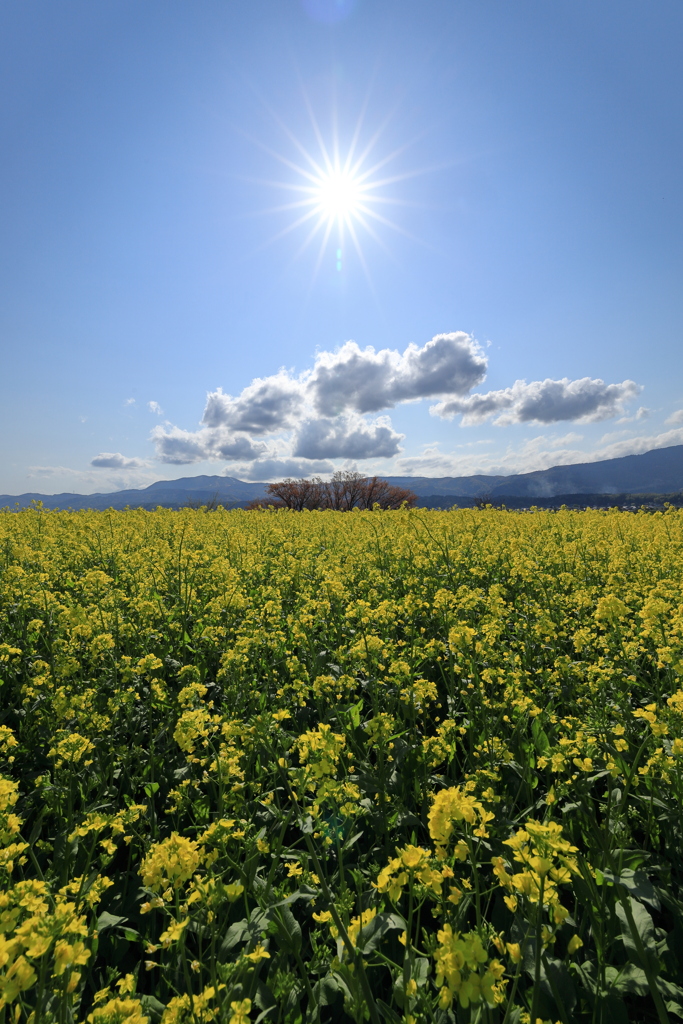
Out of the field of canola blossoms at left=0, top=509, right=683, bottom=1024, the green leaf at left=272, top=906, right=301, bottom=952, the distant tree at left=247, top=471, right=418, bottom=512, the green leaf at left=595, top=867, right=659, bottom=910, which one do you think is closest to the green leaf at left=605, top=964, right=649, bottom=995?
the field of canola blossoms at left=0, top=509, right=683, bottom=1024

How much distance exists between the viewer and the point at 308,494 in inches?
2793

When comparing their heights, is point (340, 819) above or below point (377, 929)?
above

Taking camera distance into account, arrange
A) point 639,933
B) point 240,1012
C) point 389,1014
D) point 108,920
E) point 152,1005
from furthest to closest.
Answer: point 108,920
point 639,933
point 152,1005
point 389,1014
point 240,1012

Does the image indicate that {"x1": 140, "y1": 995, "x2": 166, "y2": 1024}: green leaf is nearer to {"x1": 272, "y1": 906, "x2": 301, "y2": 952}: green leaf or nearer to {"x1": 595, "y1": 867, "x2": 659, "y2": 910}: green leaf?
{"x1": 272, "y1": 906, "x2": 301, "y2": 952}: green leaf

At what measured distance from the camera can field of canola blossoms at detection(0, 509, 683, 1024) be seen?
63.5 inches

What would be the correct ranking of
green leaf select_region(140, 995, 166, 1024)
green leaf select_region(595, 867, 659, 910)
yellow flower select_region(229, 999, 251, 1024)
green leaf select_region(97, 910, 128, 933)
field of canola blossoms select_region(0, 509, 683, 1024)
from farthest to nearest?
green leaf select_region(97, 910, 128, 933)
green leaf select_region(595, 867, 659, 910)
green leaf select_region(140, 995, 166, 1024)
field of canola blossoms select_region(0, 509, 683, 1024)
yellow flower select_region(229, 999, 251, 1024)

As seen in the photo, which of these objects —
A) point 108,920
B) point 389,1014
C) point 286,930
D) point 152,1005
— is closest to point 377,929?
point 389,1014

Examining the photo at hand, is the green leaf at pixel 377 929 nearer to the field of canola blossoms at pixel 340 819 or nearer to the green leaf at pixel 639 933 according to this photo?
the field of canola blossoms at pixel 340 819

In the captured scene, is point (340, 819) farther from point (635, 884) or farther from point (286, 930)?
→ point (635, 884)

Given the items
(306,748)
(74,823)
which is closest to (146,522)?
(74,823)

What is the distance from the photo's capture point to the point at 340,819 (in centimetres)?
237

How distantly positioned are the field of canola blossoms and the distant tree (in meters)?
63.3

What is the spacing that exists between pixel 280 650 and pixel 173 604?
2.63 metres

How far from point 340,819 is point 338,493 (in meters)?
71.2
